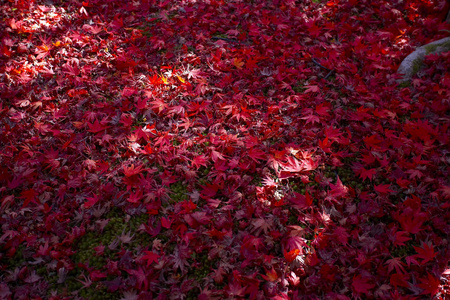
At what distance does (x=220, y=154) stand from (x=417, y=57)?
2.61m

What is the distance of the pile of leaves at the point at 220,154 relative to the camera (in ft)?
6.95

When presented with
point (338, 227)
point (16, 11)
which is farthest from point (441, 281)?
point (16, 11)

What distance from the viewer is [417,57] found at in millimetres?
3459

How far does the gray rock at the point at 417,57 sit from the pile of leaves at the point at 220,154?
0.26ft

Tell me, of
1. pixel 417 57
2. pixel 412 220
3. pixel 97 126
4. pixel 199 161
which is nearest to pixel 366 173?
pixel 412 220

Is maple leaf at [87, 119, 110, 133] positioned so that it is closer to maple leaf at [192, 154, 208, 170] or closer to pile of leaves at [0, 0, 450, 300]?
pile of leaves at [0, 0, 450, 300]

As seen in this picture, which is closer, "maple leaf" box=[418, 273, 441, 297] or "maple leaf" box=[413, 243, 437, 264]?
"maple leaf" box=[418, 273, 441, 297]

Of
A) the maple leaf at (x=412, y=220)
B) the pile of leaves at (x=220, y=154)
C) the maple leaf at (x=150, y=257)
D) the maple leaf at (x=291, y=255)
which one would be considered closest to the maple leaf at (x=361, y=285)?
the pile of leaves at (x=220, y=154)

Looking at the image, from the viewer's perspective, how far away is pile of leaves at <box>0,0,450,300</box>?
2119mm

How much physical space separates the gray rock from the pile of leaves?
0.08 metres

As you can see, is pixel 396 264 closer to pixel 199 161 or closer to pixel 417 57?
pixel 199 161

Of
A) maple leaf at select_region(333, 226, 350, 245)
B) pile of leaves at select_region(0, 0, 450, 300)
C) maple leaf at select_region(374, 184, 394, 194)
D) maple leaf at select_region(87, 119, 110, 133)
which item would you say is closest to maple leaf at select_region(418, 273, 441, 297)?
pile of leaves at select_region(0, 0, 450, 300)

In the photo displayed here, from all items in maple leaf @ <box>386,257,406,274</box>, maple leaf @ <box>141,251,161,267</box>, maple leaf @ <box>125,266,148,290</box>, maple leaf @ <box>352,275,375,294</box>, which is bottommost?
maple leaf @ <box>125,266,148,290</box>

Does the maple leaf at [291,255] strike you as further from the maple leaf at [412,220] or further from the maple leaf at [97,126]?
the maple leaf at [97,126]
